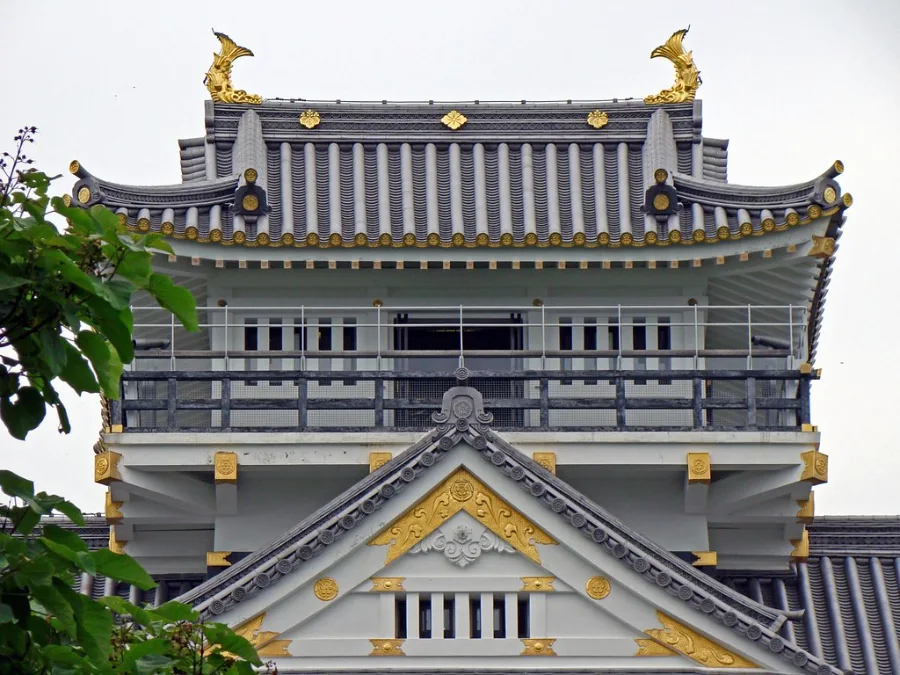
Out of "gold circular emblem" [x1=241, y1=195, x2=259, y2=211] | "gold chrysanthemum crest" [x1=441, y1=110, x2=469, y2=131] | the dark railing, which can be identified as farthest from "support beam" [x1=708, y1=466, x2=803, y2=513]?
"gold circular emblem" [x1=241, y1=195, x2=259, y2=211]

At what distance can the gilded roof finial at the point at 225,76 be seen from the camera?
34094 mm

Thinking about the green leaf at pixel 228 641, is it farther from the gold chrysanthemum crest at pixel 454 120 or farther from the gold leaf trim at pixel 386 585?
the gold chrysanthemum crest at pixel 454 120

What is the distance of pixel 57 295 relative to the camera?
14.1 m

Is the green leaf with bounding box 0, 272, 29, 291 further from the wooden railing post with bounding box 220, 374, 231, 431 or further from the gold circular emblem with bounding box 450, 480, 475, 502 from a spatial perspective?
the wooden railing post with bounding box 220, 374, 231, 431

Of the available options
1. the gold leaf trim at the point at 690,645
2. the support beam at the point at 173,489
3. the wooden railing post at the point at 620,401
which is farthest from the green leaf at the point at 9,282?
the wooden railing post at the point at 620,401

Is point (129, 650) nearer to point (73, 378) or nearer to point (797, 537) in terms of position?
point (73, 378)

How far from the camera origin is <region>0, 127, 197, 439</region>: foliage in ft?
45.8

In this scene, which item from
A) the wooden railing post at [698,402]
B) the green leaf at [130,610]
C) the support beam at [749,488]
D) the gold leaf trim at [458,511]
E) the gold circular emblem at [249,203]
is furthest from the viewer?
the gold circular emblem at [249,203]

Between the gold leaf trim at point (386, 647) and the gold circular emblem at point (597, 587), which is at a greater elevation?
the gold circular emblem at point (597, 587)

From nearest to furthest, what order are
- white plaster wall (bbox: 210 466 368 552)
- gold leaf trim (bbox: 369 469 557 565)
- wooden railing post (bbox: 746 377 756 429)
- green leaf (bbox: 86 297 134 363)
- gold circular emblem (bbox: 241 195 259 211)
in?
1. green leaf (bbox: 86 297 134 363)
2. gold leaf trim (bbox: 369 469 557 565)
3. wooden railing post (bbox: 746 377 756 429)
4. white plaster wall (bbox: 210 466 368 552)
5. gold circular emblem (bbox: 241 195 259 211)

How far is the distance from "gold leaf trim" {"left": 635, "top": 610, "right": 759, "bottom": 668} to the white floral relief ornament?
2.05 m

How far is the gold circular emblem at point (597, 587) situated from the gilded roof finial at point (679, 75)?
35.0 ft

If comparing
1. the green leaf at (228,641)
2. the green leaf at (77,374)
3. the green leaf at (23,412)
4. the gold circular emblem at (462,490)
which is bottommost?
the green leaf at (228,641)

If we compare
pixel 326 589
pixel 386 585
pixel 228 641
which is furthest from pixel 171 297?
pixel 386 585
